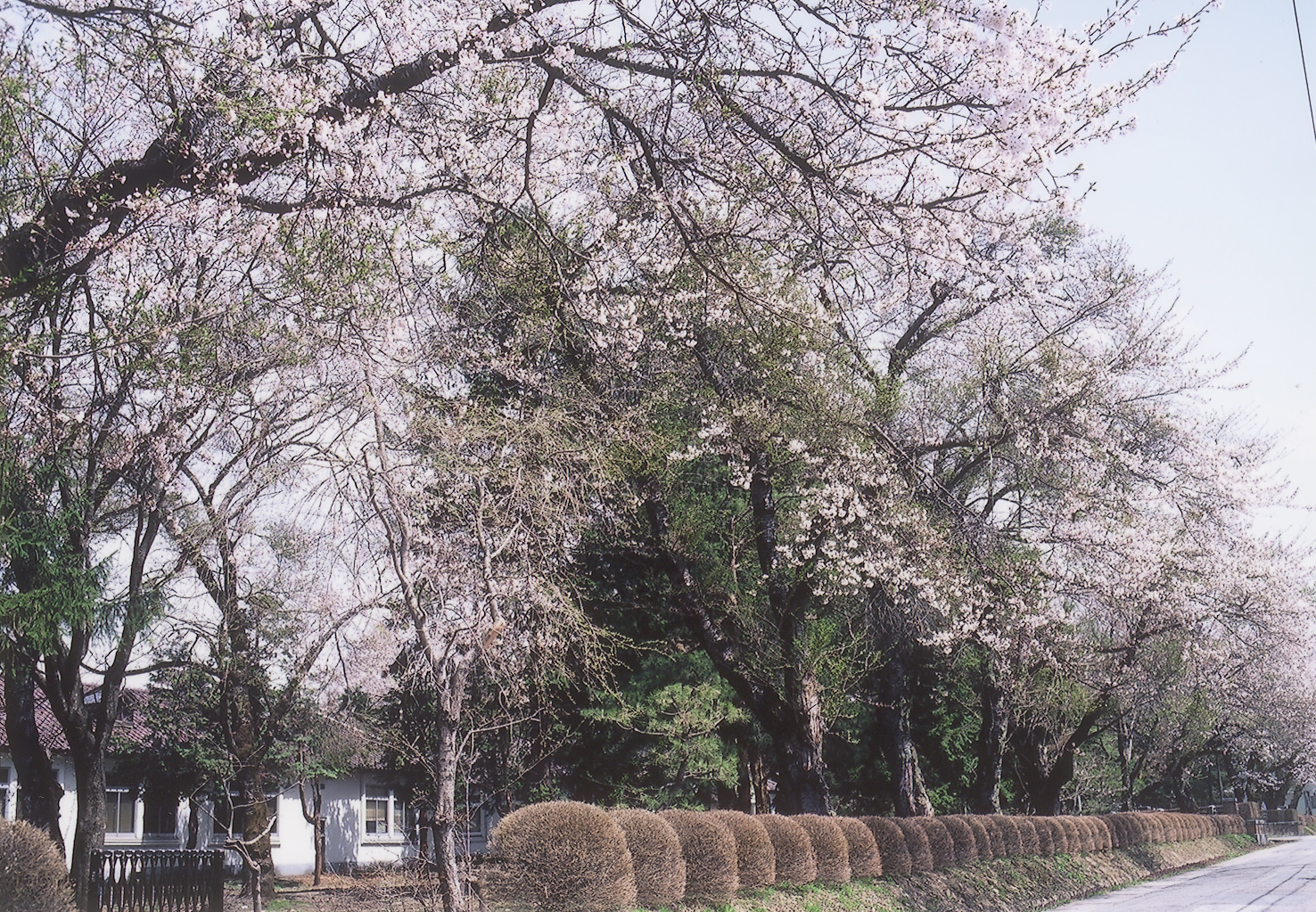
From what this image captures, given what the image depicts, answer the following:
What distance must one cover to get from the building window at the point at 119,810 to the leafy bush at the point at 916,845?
20.8 meters

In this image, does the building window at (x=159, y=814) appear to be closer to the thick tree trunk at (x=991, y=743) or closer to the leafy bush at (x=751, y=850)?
the thick tree trunk at (x=991, y=743)

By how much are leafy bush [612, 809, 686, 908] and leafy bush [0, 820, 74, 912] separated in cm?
463

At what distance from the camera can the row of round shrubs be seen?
949 cm

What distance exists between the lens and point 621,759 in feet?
73.0

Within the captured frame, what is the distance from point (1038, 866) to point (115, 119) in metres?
20.7

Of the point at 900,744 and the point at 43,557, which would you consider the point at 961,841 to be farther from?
the point at 43,557

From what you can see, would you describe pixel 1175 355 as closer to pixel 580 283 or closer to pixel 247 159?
pixel 580 283

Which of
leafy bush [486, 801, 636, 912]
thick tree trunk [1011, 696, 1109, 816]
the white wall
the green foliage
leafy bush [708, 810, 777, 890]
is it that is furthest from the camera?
the white wall

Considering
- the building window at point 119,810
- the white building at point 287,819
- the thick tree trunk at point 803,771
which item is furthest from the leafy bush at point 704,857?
the building window at point 119,810

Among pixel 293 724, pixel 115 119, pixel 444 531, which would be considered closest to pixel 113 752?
pixel 293 724

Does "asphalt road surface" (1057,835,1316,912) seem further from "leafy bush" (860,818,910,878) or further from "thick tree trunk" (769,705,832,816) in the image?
"thick tree trunk" (769,705,832,816)

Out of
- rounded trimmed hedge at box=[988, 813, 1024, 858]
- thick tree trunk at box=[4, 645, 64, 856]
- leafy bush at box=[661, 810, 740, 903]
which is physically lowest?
rounded trimmed hedge at box=[988, 813, 1024, 858]

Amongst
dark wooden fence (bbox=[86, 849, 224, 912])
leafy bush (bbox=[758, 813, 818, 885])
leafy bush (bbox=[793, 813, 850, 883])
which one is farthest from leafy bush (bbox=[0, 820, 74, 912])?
leafy bush (bbox=[793, 813, 850, 883])

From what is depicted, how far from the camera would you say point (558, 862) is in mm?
9461
